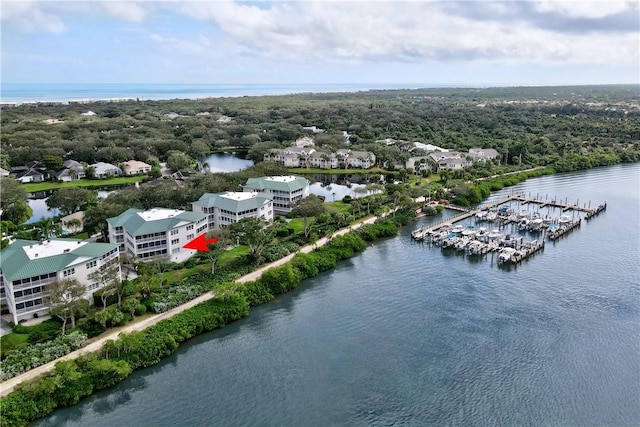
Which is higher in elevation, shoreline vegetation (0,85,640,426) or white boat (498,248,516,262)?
shoreline vegetation (0,85,640,426)

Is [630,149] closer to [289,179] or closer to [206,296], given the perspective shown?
[289,179]

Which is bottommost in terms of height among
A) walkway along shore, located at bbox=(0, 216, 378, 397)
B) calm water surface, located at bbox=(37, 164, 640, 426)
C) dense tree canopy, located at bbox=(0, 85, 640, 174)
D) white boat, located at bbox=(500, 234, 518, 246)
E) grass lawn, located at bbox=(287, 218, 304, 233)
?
calm water surface, located at bbox=(37, 164, 640, 426)

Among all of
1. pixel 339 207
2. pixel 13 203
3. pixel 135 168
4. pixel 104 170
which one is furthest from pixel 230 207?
pixel 104 170

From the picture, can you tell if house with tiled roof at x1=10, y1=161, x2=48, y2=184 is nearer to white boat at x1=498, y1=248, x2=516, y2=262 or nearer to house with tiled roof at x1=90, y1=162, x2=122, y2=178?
house with tiled roof at x1=90, y1=162, x2=122, y2=178

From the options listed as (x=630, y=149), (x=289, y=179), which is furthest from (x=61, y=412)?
(x=630, y=149)

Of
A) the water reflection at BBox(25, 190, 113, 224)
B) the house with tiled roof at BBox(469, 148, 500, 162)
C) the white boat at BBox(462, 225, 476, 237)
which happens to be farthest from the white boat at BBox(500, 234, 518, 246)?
the water reflection at BBox(25, 190, 113, 224)

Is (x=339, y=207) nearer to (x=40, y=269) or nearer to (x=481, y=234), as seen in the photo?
(x=481, y=234)
